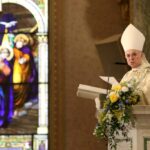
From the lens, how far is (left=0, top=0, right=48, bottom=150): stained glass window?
678 cm

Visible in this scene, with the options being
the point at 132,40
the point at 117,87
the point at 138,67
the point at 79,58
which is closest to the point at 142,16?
the point at 79,58

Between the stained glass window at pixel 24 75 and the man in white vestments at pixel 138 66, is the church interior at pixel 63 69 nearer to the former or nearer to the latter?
the stained glass window at pixel 24 75

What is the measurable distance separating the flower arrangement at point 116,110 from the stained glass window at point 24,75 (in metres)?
3.54

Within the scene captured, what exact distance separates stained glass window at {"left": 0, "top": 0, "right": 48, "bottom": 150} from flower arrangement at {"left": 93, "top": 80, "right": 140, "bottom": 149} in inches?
139

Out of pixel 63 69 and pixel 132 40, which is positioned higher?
pixel 63 69

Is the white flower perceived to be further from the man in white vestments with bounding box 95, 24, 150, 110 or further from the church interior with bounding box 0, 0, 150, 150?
the church interior with bounding box 0, 0, 150, 150

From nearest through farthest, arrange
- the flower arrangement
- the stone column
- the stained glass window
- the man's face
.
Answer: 1. the flower arrangement
2. the man's face
3. the stone column
4. the stained glass window

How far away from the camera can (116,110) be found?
10.5ft

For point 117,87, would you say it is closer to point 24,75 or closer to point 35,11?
point 24,75

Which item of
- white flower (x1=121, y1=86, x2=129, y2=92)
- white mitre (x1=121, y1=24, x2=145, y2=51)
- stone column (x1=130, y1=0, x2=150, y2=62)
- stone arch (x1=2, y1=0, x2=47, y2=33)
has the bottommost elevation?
white flower (x1=121, y1=86, x2=129, y2=92)

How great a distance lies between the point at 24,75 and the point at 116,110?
3.89 m

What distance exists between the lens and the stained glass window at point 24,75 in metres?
6.78

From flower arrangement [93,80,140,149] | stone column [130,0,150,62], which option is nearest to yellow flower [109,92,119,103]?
flower arrangement [93,80,140,149]

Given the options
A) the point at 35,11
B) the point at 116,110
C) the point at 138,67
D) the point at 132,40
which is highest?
the point at 35,11
